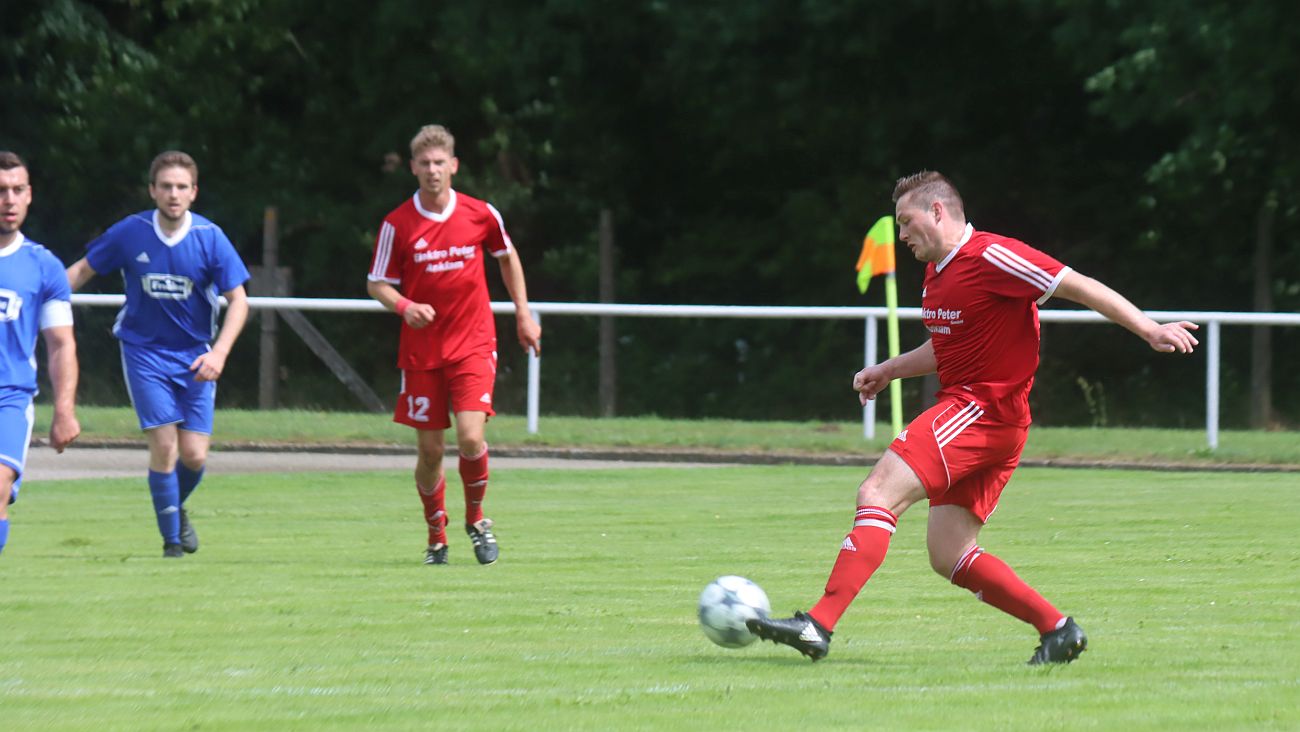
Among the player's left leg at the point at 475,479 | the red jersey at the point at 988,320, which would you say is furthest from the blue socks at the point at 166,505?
the red jersey at the point at 988,320

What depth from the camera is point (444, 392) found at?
401 inches

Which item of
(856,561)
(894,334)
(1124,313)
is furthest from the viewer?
(894,334)

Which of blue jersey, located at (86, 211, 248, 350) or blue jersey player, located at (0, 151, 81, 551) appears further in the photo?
blue jersey, located at (86, 211, 248, 350)

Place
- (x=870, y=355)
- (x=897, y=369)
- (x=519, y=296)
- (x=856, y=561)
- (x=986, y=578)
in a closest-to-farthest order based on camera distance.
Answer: (x=856, y=561), (x=986, y=578), (x=897, y=369), (x=519, y=296), (x=870, y=355)

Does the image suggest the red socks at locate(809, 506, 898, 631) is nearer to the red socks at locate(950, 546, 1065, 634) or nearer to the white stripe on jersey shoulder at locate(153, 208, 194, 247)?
the red socks at locate(950, 546, 1065, 634)

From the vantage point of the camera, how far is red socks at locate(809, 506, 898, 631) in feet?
21.5

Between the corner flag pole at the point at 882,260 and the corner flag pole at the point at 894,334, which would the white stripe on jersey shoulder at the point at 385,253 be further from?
the corner flag pole at the point at 882,260

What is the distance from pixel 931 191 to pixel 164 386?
16.5ft

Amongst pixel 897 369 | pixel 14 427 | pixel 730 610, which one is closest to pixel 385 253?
pixel 14 427

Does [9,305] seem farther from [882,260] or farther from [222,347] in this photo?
[882,260]

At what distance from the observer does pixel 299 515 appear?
42.0 feet

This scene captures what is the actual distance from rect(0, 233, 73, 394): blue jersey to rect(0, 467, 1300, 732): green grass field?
99 cm

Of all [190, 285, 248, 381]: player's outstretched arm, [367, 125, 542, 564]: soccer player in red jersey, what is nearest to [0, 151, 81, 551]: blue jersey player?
[190, 285, 248, 381]: player's outstretched arm

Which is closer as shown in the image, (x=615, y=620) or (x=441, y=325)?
(x=615, y=620)
